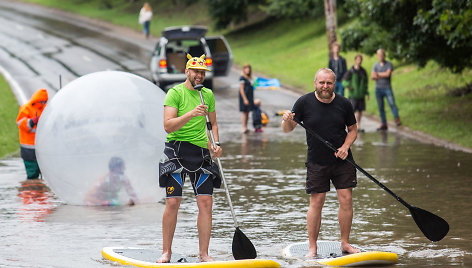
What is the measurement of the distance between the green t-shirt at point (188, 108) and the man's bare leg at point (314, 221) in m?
1.22

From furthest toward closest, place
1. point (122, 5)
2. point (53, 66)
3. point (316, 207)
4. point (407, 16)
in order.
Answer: point (122, 5) → point (53, 66) → point (407, 16) → point (316, 207)

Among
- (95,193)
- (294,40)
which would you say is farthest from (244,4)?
(95,193)

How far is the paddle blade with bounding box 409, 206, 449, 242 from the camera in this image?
9.35 m

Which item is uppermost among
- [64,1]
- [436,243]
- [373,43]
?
[64,1]

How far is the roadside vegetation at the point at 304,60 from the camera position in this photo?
74.7ft

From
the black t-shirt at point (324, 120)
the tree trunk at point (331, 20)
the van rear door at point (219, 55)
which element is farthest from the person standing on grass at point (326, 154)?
the van rear door at point (219, 55)

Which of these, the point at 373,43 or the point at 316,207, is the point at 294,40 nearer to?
the point at 373,43

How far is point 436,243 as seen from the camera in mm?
9750

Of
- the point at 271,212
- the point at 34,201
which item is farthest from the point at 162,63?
the point at 271,212

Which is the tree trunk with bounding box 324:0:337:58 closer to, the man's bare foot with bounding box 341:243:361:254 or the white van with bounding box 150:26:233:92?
the white van with bounding box 150:26:233:92

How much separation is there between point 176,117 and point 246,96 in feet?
42.9

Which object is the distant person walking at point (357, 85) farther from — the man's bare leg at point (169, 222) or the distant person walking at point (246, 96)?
the man's bare leg at point (169, 222)

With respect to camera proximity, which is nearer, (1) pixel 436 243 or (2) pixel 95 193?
(1) pixel 436 243

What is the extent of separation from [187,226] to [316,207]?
224cm
